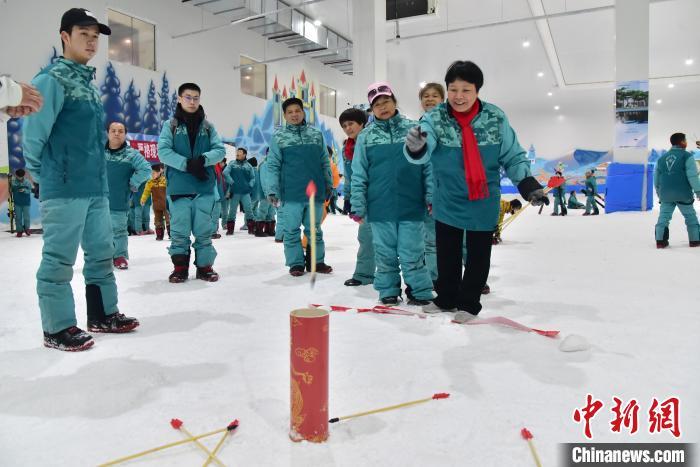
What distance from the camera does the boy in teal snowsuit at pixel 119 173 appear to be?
14.6ft

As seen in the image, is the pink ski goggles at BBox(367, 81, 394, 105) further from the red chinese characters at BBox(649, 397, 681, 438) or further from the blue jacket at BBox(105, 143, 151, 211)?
the blue jacket at BBox(105, 143, 151, 211)

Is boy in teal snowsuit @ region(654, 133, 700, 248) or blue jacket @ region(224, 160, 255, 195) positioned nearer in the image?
boy in teal snowsuit @ region(654, 133, 700, 248)

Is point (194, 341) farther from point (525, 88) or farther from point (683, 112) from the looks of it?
point (683, 112)

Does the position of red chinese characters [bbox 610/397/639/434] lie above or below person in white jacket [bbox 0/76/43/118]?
below

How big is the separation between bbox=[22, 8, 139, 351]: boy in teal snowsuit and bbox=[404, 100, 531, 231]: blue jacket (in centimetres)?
162

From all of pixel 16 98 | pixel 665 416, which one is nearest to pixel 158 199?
pixel 16 98

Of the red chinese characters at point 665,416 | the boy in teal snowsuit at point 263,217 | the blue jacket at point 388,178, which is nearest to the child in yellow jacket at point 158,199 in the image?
the boy in teal snowsuit at point 263,217

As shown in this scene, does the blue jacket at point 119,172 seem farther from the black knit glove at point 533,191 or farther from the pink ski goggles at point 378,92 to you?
the black knit glove at point 533,191

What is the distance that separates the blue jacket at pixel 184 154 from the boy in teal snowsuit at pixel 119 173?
661 mm

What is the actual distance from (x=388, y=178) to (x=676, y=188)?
14.2 feet

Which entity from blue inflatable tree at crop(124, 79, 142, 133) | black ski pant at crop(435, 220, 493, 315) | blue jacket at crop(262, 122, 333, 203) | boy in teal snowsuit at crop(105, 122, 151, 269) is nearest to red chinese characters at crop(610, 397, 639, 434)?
black ski pant at crop(435, 220, 493, 315)

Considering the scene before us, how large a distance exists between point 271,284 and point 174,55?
10.6 metres

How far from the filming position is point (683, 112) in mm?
20391

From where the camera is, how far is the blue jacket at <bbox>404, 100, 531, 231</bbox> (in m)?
2.61
